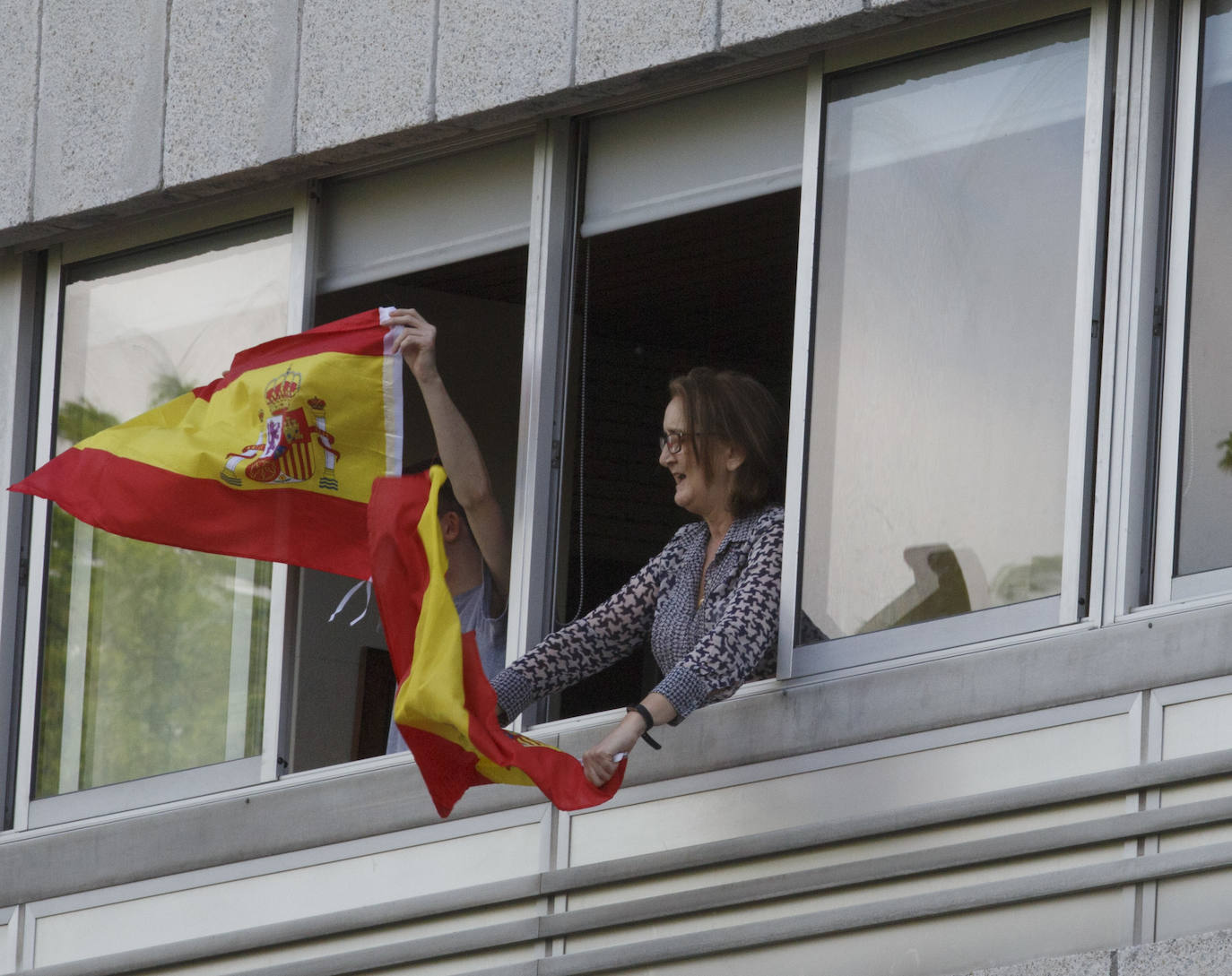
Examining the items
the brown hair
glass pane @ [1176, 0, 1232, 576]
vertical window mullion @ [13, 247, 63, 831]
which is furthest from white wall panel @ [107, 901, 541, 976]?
glass pane @ [1176, 0, 1232, 576]

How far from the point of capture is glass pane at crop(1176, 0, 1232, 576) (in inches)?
260

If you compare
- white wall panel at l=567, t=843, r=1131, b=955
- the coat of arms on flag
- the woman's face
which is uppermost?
the coat of arms on flag

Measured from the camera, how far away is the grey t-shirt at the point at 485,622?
8.09 metres

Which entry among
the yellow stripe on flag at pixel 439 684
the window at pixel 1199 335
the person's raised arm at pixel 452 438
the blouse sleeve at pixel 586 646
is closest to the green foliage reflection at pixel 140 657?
the person's raised arm at pixel 452 438

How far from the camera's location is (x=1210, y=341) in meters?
6.68

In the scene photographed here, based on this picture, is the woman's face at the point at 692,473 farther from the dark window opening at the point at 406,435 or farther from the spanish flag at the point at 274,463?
the dark window opening at the point at 406,435

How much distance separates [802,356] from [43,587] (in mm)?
3289

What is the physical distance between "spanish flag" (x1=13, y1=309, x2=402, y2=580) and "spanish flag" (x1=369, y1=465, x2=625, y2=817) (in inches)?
21.1

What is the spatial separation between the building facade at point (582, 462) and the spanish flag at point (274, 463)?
403 millimetres

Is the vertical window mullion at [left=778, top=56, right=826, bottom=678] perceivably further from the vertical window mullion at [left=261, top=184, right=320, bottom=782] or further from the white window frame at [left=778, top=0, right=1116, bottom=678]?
the vertical window mullion at [left=261, top=184, right=320, bottom=782]

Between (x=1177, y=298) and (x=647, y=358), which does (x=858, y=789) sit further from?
(x=647, y=358)

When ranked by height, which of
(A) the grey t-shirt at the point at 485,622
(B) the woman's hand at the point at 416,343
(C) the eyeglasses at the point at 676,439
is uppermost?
(B) the woman's hand at the point at 416,343

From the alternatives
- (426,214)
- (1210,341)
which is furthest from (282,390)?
(1210,341)

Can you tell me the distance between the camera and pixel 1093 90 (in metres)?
6.92
